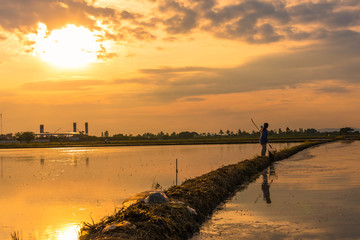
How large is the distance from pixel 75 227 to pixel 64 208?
3225 mm

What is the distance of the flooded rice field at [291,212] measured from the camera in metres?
8.51

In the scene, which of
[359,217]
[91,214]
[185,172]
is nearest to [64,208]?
[91,214]

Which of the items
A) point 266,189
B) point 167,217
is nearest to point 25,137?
point 266,189

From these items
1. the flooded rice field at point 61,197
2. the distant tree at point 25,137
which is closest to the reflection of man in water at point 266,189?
the flooded rice field at point 61,197

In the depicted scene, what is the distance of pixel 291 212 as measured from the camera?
409 inches

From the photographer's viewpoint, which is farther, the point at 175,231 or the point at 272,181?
the point at 272,181

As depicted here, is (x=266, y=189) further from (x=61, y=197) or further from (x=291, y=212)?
(x=61, y=197)

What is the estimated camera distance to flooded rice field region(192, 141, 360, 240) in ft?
27.9

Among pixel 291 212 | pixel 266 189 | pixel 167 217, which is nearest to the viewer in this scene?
pixel 167 217

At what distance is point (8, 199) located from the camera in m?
15.7

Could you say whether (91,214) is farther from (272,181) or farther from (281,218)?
(272,181)

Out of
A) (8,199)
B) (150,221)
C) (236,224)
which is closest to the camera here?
(150,221)

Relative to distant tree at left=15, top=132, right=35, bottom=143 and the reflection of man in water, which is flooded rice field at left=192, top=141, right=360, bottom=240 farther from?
distant tree at left=15, top=132, right=35, bottom=143

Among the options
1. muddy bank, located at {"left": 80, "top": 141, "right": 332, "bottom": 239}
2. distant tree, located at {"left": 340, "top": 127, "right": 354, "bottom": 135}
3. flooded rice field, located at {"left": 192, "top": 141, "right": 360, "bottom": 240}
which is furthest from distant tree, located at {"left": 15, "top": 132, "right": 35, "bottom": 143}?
muddy bank, located at {"left": 80, "top": 141, "right": 332, "bottom": 239}
